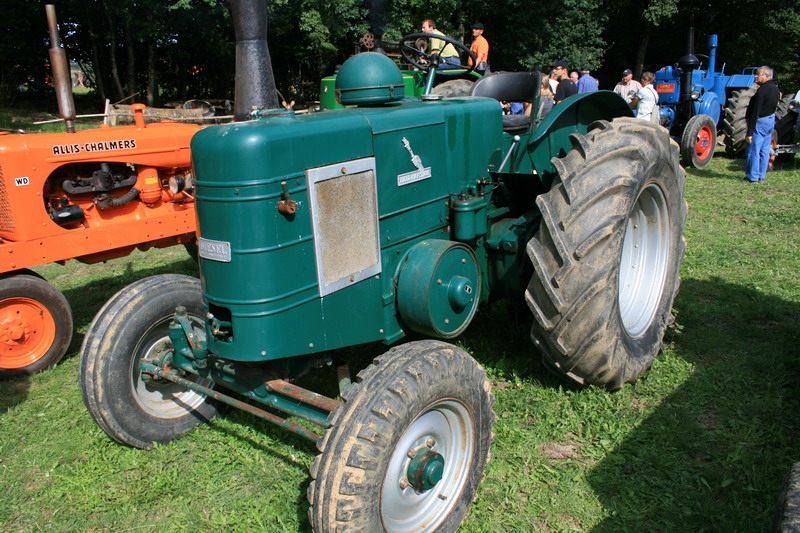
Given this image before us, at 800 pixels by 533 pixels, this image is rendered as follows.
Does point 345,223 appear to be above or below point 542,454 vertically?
above

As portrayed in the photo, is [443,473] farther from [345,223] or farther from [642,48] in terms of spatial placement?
[642,48]

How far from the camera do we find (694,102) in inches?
424

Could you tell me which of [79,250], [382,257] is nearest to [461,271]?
[382,257]

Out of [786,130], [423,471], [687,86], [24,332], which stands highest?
[687,86]

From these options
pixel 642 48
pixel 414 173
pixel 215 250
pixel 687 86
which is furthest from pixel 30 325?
pixel 642 48

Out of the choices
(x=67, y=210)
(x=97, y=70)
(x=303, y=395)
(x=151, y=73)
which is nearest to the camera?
(x=303, y=395)

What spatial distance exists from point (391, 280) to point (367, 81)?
925mm

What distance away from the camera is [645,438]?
314cm

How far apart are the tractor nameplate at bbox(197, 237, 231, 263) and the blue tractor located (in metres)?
9.14

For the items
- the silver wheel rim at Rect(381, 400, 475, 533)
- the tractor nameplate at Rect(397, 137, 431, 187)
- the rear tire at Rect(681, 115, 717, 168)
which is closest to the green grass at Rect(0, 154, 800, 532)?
the silver wheel rim at Rect(381, 400, 475, 533)

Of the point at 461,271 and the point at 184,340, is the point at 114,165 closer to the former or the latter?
the point at 184,340

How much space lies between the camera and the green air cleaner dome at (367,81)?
2.94 m

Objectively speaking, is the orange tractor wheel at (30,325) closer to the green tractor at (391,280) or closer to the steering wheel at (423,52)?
the green tractor at (391,280)

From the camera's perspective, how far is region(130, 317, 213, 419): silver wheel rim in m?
3.21
